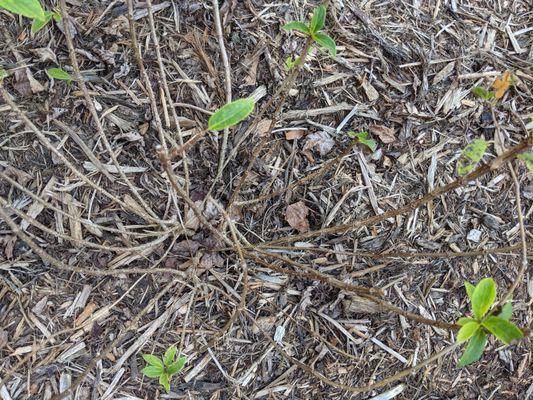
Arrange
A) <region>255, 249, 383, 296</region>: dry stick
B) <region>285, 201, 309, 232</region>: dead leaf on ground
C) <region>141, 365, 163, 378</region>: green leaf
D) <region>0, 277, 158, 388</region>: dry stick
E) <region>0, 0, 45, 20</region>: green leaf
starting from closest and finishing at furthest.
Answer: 1. <region>0, 0, 45, 20</region>: green leaf
2. <region>255, 249, 383, 296</region>: dry stick
3. <region>141, 365, 163, 378</region>: green leaf
4. <region>0, 277, 158, 388</region>: dry stick
5. <region>285, 201, 309, 232</region>: dead leaf on ground

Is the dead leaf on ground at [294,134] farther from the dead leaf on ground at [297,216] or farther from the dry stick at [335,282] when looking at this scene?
the dry stick at [335,282]

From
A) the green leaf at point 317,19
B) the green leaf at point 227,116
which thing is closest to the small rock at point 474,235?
the green leaf at point 317,19

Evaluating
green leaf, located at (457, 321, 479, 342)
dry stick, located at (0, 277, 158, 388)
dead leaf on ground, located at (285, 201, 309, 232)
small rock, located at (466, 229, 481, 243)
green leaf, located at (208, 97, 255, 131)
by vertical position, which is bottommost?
dry stick, located at (0, 277, 158, 388)

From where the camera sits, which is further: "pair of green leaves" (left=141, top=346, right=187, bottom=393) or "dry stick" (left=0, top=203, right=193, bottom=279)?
"pair of green leaves" (left=141, top=346, right=187, bottom=393)

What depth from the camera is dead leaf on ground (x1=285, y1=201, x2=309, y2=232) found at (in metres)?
1.48

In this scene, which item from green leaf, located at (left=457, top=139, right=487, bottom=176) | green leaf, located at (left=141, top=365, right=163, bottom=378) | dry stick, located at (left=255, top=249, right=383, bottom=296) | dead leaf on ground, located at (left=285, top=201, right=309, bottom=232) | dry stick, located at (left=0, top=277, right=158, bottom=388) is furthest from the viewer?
dead leaf on ground, located at (left=285, top=201, right=309, bottom=232)

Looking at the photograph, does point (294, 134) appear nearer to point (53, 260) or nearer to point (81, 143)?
point (81, 143)

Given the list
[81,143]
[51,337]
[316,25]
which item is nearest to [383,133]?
[316,25]

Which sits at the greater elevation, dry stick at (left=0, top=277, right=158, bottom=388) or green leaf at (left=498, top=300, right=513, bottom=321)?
green leaf at (left=498, top=300, right=513, bottom=321)

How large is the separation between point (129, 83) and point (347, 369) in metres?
1.07

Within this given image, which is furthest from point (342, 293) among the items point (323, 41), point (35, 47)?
point (35, 47)

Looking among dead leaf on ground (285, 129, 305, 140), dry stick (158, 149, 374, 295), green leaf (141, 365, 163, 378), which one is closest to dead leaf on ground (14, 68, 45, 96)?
dry stick (158, 149, 374, 295)

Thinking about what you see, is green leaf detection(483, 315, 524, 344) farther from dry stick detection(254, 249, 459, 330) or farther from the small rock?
the small rock

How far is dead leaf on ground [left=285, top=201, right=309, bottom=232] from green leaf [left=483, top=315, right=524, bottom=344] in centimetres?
69
